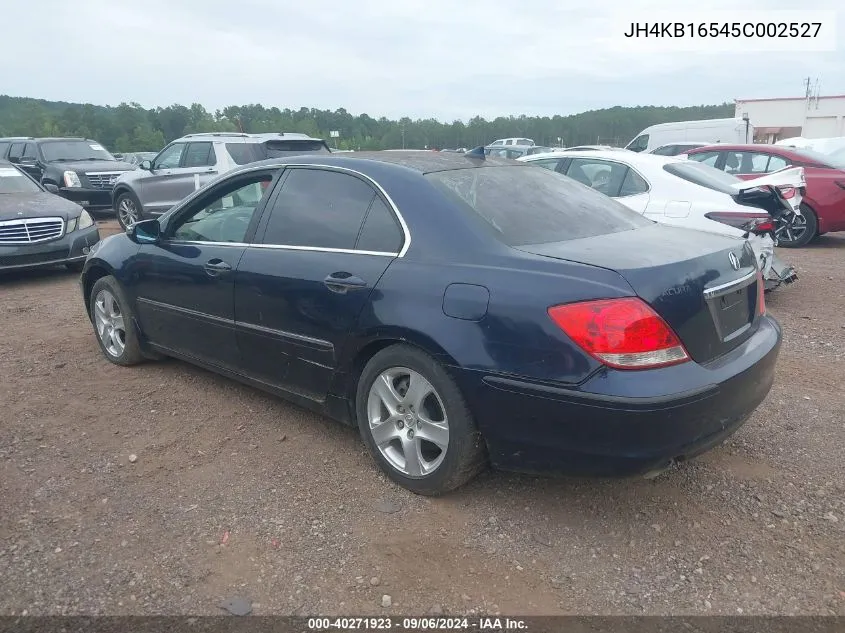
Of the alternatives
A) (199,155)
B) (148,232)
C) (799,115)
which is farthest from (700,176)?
(799,115)

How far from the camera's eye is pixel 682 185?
21.3 ft

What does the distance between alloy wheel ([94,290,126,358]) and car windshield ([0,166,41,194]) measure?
498 cm

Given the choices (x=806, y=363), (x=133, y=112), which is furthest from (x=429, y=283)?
(x=133, y=112)

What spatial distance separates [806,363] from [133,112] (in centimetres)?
6748

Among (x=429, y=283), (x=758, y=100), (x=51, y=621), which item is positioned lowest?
(x=51, y=621)

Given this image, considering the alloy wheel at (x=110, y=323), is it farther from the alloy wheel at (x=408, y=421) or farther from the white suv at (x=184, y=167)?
the white suv at (x=184, y=167)

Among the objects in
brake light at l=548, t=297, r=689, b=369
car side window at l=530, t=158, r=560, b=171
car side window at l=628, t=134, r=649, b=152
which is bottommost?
brake light at l=548, t=297, r=689, b=369

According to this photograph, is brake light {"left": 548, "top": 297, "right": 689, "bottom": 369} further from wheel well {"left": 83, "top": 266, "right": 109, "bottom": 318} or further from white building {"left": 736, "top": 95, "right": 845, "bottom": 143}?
white building {"left": 736, "top": 95, "right": 845, "bottom": 143}

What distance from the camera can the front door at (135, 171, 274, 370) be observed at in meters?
3.81

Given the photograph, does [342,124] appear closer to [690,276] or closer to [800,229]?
[800,229]

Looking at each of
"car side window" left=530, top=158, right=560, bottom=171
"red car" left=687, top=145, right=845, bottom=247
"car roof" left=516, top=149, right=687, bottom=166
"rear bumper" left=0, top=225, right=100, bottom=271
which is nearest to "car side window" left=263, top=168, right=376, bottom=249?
"car roof" left=516, top=149, right=687, bottom=166

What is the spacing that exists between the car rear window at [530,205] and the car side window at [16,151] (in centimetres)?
1450

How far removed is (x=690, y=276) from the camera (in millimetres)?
2656

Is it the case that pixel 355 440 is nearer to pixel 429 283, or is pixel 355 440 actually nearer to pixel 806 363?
pixel 429 283
